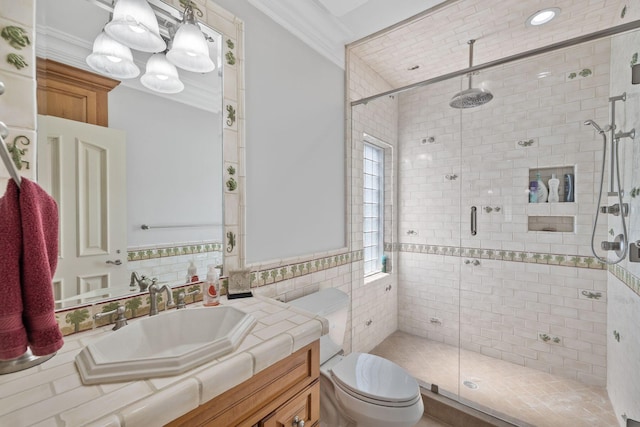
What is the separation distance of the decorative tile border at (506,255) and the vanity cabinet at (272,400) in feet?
6.19

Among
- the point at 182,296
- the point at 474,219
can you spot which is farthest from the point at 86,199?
the point at 474,219

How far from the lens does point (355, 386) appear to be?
1386 millimetres

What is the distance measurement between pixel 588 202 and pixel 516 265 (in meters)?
0.67

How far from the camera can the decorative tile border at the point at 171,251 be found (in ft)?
3.78

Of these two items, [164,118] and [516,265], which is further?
[516,265]

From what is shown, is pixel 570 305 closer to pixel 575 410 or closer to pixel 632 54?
pixel 575 410

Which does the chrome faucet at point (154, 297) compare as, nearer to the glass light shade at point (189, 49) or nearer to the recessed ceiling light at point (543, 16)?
the glass light shade at point (189, 49)

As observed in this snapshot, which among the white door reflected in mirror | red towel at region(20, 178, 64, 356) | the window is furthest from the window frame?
red towel at region(20, 178, 64, 356)

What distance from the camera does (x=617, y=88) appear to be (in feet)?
5.78

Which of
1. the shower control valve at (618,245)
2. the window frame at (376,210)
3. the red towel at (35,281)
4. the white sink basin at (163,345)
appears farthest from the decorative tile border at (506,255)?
the red towel at (35,281)

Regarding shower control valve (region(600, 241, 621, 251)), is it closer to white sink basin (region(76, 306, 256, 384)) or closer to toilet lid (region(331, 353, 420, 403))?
toilet lid (region(331, 353, 420, 403))

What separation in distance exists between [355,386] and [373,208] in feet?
5.44

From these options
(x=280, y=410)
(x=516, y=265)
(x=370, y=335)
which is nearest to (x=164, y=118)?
(x=280, y=410)

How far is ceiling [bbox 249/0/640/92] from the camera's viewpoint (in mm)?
1761
